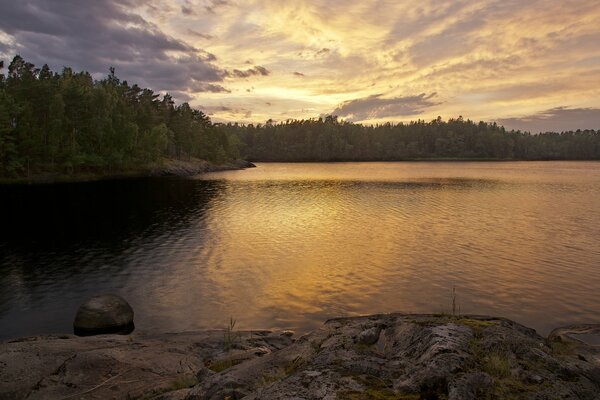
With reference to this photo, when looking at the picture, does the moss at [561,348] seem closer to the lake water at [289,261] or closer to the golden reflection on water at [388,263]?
the lake water at [289,261]

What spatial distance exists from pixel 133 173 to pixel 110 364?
122 m

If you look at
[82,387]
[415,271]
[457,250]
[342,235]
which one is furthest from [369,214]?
[82,387]

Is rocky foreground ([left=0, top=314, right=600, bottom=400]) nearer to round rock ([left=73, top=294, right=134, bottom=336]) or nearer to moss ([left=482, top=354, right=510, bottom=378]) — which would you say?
moss ([left=482, top=354, right=510, bottom=378])

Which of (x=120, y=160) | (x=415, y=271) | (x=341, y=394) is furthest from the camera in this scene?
(x=120, y=160)

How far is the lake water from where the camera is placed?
2517 cm

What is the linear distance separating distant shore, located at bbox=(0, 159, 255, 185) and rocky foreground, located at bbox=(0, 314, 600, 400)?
92.5 meters

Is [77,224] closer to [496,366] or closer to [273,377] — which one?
[273,377]

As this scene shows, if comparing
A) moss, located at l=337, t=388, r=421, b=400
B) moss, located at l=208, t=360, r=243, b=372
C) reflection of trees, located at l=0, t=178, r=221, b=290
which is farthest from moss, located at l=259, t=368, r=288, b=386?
reflection of trees, located at l=0, t=178, r=221, b=290

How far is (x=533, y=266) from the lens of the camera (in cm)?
3391

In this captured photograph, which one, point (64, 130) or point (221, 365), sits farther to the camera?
point (64, 130)

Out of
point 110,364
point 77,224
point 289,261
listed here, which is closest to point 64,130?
point 77,224

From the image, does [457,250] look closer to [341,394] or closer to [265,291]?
[265,291]

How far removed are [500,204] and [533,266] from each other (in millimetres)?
41635

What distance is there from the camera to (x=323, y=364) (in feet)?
41.6
